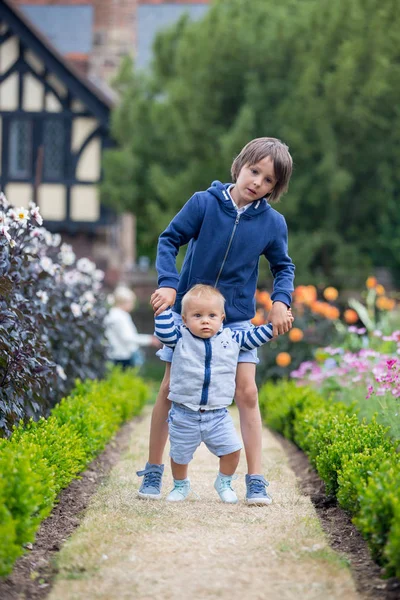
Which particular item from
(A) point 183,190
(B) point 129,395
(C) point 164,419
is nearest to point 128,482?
(C) point 164,419

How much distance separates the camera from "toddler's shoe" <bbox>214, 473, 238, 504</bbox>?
4523 millimetres

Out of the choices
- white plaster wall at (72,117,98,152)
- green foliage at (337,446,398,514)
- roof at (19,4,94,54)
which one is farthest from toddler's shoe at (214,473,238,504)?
roof at (19,4,94,54)

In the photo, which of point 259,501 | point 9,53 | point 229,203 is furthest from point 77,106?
point 259,501

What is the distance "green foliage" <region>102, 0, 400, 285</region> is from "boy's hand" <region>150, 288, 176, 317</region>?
39.3 ft

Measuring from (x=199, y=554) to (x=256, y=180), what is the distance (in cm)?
177

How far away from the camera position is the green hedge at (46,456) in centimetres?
332

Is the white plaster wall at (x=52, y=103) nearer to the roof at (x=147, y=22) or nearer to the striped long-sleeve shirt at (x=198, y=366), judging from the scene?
the roof at (x=147, y=22)

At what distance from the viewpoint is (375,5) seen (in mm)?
16500

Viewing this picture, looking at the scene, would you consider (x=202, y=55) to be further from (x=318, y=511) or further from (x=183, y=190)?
(x=318, y=511)

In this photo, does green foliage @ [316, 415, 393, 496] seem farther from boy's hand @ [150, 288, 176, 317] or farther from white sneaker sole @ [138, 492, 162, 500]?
boy's hand @ [150, 288, 176, 317]

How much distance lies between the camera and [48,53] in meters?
17.6

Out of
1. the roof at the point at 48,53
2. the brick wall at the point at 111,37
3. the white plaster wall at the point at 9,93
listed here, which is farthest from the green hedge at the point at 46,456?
the brick wall at the point at 111,37

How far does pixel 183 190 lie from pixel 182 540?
45.8ft

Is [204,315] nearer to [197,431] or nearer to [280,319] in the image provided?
[280,319]
